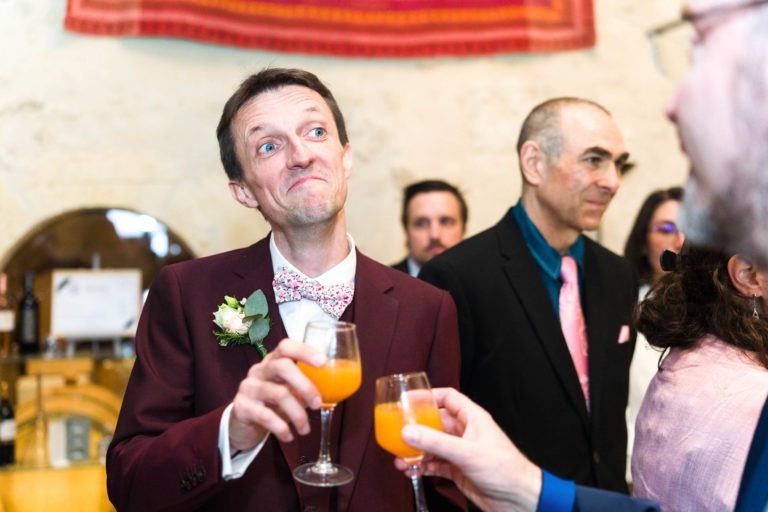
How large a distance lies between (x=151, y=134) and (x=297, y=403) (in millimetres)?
2978

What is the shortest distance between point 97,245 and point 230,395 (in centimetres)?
245

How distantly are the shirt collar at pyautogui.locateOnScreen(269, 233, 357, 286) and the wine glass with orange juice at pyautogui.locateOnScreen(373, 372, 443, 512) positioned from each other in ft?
1.81

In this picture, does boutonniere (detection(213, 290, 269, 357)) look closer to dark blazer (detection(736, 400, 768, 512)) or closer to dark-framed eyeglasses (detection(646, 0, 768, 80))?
dark blazer (detection(736, 400, 768, 512))

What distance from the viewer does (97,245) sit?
413 centimetres

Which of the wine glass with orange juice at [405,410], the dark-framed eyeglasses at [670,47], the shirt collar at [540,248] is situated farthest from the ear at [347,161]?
the dark-framed eyeglasses at [670,47]

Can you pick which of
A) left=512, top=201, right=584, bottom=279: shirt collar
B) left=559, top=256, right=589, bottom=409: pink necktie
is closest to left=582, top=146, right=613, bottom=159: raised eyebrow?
left=512, top=201, right=584, bottom=279: shirt collar

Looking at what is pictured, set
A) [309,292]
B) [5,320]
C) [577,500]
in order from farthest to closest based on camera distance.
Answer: [5,320] → [309,292] → [577,500]

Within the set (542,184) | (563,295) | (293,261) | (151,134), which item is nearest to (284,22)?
(151,134)

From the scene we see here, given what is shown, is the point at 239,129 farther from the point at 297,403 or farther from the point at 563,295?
the point at 563,295

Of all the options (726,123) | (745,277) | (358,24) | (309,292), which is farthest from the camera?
(358,24)

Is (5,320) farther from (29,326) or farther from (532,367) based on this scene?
(532,367)

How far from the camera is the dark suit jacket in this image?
178 cm

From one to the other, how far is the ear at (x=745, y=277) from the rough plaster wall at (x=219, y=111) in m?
2.73

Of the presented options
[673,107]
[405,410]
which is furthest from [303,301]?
[673,107]
